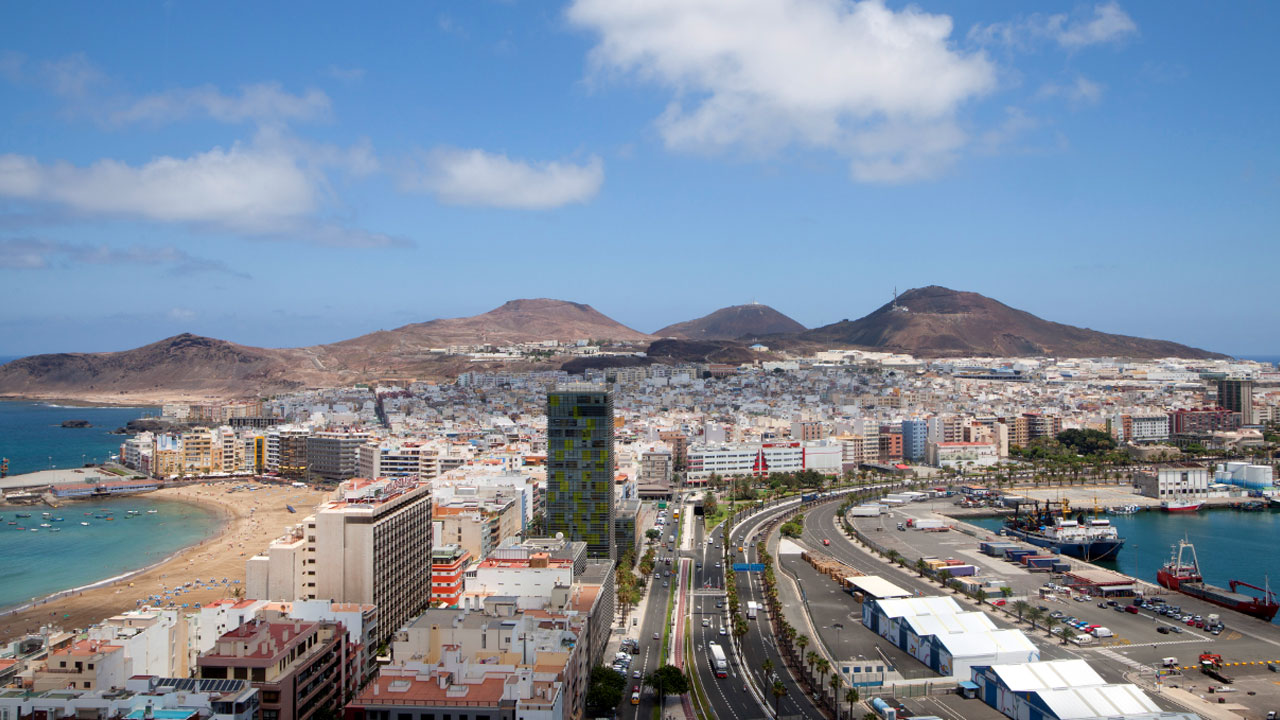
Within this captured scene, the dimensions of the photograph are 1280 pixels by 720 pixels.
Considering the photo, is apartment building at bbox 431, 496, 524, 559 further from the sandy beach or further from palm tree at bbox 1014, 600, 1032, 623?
palm tree at bbox 1014, 600, 1032, 623

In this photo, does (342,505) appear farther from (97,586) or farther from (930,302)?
(930,302)

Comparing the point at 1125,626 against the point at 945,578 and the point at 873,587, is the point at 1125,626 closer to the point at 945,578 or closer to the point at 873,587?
the point at 945,578

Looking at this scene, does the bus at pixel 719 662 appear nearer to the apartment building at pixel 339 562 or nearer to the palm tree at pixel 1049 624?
the apartment building at pixel 339 562

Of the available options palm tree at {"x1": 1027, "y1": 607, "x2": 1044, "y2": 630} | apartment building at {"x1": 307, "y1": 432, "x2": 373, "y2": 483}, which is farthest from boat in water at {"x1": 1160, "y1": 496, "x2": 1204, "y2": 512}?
apartment building at {"x1": 307, "y1": 432, "x2": 373, "y2": 483}

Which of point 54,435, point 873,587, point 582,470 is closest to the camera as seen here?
point 873,587

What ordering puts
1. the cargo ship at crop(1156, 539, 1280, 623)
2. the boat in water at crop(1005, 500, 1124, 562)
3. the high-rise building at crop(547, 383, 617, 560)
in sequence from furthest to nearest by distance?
1. the boat in water at crop(1005, 500, 1124, 562)
2. the high-rise building at crop(547, 383, 617, 560)
3. the cargo ship at crop(1156, 539, 1280, 623)

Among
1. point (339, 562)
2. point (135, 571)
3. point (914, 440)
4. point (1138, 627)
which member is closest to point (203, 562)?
point (135, 571)

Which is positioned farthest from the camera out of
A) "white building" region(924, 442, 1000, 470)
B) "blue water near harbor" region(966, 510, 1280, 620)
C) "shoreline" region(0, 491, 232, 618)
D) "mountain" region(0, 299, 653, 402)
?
"mountain" region(0, 299, 653, 402)
